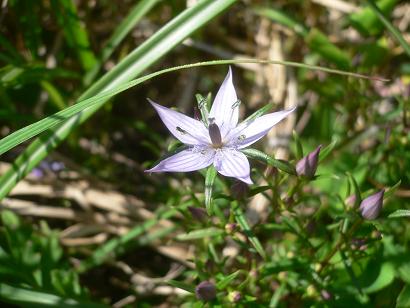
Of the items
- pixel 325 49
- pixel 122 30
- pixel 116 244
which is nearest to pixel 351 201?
pixel 116 244

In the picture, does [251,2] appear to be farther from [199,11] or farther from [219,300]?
[219,300]

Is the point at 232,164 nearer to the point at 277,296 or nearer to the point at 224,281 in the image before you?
the point at 224,281

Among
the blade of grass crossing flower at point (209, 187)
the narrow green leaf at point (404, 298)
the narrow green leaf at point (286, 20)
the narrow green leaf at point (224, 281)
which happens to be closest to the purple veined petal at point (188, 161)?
the blade of grass crossing flower at point (209, 187)

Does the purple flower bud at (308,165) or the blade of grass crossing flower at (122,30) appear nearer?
the purple flower bud at (308,165)

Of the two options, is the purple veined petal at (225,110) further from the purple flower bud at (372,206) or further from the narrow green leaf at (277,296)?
the narrow green leaf at (277,296)

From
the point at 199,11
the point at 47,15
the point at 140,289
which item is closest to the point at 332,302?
the point at 140,289

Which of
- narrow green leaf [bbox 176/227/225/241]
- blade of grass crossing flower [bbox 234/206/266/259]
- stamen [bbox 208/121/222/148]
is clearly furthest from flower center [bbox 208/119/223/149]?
narrow green leaf [bbox 176/227/225/241]
